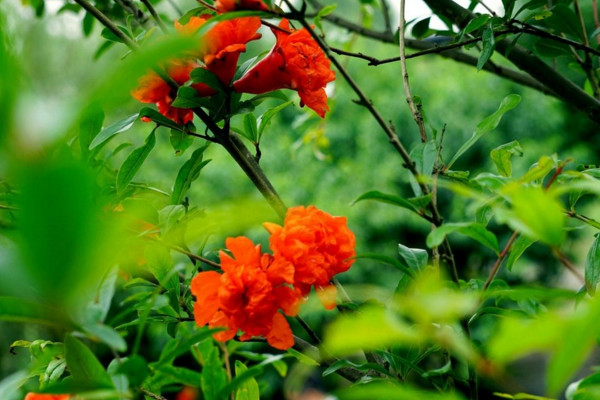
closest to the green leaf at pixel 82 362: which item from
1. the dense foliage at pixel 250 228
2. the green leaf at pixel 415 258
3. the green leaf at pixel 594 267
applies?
the dense foliage at pixel 250 228

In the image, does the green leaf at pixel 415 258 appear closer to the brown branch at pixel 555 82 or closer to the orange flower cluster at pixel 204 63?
the orange flower cluster at pixel 204 63

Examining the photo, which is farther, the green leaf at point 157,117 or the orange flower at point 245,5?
the green leaf at point 157,117

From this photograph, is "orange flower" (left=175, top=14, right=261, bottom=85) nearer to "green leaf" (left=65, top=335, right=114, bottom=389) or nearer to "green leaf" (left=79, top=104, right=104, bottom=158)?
"green leaf" (left=79, top=104, right=104, bottom=158)

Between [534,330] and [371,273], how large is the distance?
4246 mm

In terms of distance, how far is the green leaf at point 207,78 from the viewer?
51 cm

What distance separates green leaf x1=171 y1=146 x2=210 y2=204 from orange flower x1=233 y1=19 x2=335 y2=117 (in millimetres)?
73

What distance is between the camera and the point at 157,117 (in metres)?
0.56

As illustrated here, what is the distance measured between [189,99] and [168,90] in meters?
0.04

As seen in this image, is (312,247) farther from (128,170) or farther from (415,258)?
(128,170)

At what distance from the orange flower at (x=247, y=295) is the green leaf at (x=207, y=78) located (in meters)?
0.13

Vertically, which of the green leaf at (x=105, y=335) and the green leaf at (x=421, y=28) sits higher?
the green leaf at (x=105, y=335)

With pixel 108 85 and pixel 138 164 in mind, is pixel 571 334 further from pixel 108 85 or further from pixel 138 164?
pixel 138 164

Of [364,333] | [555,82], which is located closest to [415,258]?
[364,333]

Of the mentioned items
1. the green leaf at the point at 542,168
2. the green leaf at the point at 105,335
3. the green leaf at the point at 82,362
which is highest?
the green leaf at the point at 105,335
